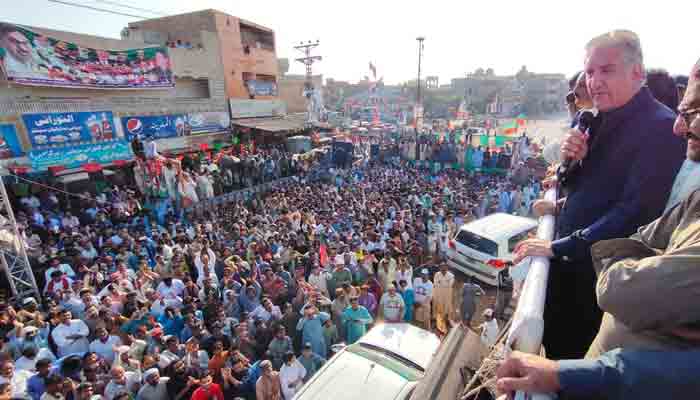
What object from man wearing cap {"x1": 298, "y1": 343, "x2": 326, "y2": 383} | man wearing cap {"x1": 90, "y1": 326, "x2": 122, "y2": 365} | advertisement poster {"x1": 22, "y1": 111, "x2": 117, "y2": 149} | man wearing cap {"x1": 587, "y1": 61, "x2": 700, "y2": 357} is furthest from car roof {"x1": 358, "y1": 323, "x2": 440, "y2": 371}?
advertisement poster {"x1": 22, "y1": 111, "x2": 117, "y2": 149}

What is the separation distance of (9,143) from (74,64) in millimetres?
4167

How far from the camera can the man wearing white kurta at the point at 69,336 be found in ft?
17.6

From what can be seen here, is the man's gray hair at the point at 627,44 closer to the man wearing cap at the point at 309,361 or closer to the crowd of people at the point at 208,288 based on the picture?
the crowd of people at the point at 208,288

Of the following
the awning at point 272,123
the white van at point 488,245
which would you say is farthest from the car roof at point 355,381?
the awning at point 272,123

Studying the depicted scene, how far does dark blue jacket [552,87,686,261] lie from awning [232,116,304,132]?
73.2 feet

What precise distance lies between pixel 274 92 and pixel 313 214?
19.0 metres

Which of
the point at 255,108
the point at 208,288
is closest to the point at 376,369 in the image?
the point at 208,288

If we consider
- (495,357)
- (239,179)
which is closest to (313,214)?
(239,179)

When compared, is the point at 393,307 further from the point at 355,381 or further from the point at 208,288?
the point at 208,288

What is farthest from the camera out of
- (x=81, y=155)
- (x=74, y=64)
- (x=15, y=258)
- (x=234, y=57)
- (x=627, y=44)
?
(x=234, y=57)

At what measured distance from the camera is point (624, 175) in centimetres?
154

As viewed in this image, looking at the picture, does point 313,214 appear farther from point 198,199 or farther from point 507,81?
point 507,81

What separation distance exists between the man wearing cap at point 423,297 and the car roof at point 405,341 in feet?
6.62

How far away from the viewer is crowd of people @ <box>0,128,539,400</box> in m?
4.72
